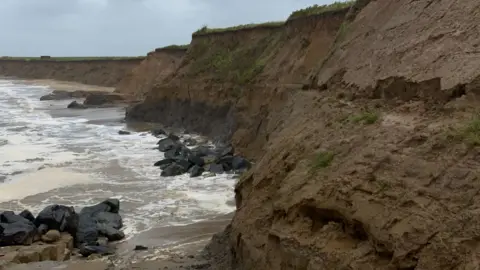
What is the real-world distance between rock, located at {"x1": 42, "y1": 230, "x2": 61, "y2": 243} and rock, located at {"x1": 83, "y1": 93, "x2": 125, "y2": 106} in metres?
34.2

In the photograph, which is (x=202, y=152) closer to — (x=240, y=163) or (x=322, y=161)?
(x=240, y=163)

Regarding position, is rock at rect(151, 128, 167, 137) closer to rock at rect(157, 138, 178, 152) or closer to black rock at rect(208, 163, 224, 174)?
rock at rect(157, 138, 178, 152)

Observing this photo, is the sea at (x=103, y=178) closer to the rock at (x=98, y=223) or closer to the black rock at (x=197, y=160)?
the rock at (x=98, y=223)

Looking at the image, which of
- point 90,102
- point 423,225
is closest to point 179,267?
point 423,225

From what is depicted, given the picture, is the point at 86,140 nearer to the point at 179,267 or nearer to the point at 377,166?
the point at 179,267

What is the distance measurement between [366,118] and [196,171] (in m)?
11.5

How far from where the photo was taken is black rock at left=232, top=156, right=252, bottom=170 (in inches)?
695

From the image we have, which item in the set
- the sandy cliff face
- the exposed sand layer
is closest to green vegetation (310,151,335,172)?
the sandy cliff face

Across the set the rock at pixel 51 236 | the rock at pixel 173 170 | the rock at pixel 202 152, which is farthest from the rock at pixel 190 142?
the rock at pixel 51 236

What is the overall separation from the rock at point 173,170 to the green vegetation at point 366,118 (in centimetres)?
1138

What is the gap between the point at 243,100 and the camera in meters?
21.5

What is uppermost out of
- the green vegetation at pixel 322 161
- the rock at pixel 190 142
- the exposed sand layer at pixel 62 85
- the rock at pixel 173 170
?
the green vegetation at pixel 322 161

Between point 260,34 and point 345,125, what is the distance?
67.4 ft

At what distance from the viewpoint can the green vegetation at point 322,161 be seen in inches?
239
